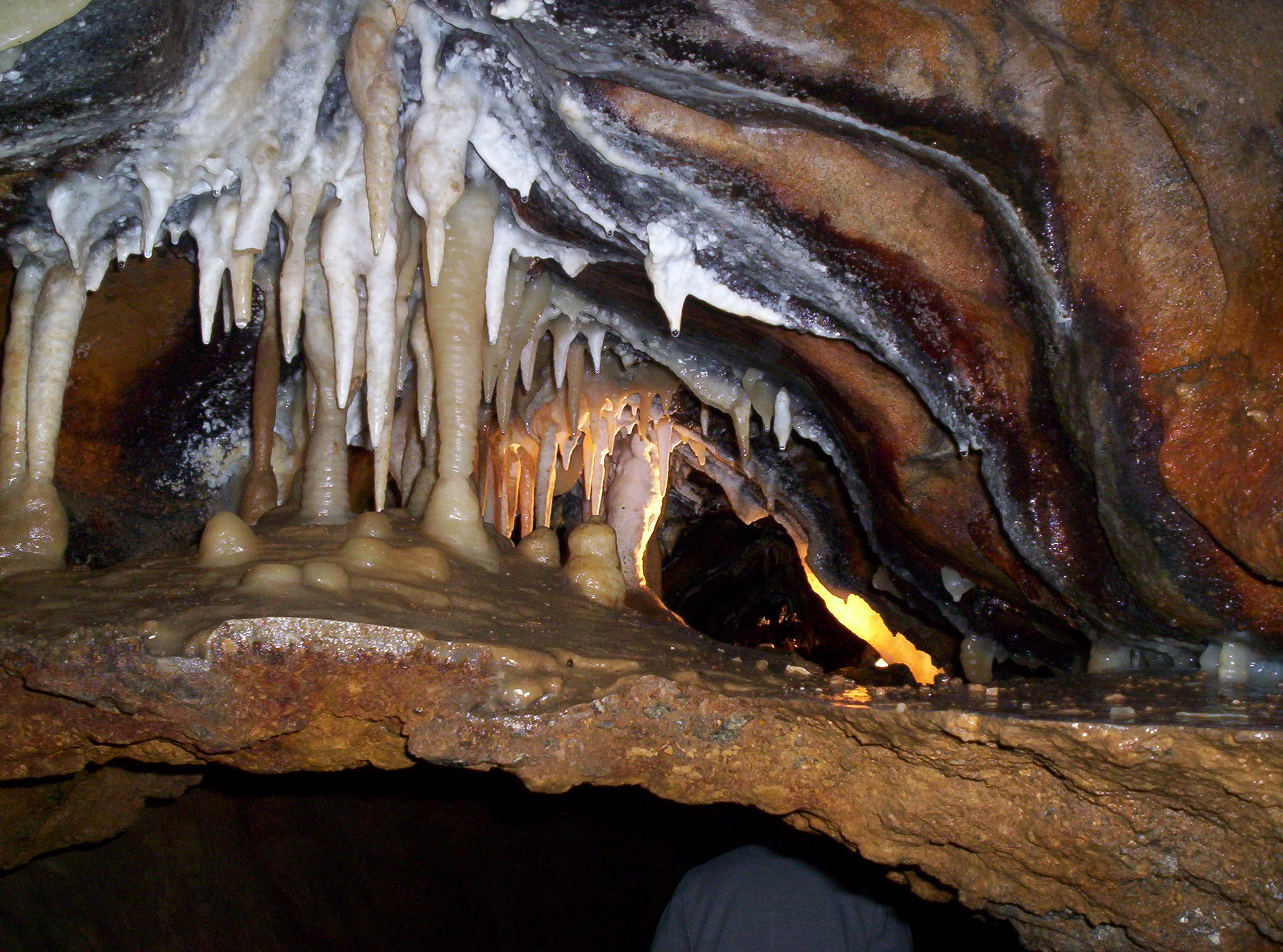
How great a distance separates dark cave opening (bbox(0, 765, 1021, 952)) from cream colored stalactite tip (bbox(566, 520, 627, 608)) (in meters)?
1.43

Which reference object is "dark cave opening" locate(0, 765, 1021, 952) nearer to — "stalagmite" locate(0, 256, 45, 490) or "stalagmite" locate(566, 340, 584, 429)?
"stalagmite" locate(0, 256, 45, 490)

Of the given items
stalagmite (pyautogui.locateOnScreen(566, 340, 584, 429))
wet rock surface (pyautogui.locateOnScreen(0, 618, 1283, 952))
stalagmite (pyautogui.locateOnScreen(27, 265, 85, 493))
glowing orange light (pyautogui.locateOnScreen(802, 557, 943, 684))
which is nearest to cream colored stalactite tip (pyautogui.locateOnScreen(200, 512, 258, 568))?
wet rock surface (pyautogui.locateOnScreen(0, 618, 1283, 952))

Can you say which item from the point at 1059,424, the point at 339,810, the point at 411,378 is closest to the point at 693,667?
the point at 1059,424

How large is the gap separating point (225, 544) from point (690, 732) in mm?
1892

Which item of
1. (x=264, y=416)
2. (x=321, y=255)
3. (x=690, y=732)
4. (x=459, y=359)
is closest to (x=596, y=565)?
(x=459, y=359)

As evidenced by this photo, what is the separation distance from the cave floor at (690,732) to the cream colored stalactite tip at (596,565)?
907mm

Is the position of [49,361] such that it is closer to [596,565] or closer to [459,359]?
[459,359]

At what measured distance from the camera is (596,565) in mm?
4262

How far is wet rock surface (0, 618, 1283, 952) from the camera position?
103 inches

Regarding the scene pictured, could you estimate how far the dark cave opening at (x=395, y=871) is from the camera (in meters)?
4.77

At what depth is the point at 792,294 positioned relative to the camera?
12.8 feet

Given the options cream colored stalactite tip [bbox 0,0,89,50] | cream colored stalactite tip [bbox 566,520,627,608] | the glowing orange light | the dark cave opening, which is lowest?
the dark cave opening

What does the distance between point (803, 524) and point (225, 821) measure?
4.67 meters

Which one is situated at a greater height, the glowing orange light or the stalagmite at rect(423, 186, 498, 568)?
the stalagmite at rect(423, 186, 498, 568)
